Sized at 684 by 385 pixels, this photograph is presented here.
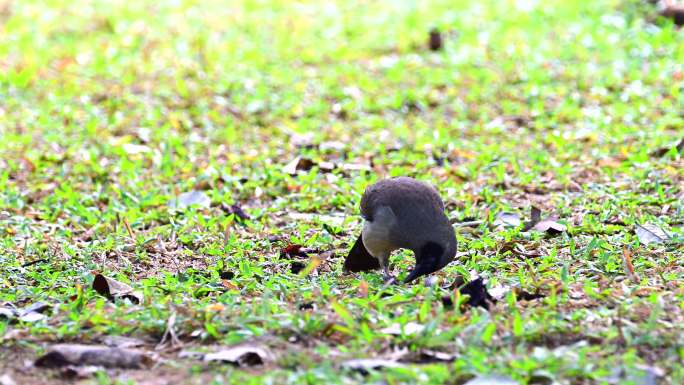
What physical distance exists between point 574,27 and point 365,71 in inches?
103

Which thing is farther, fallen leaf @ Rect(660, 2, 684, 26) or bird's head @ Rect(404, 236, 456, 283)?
fallen leaf @ Rect(660, 2, 684, 26)

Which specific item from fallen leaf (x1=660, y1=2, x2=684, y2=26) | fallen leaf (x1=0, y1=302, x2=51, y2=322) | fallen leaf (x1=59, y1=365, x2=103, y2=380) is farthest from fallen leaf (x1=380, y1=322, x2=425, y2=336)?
fallen leaf (x1=660, y1=2, x2=684, y2=26)

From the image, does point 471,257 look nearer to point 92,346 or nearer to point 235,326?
point 235,326

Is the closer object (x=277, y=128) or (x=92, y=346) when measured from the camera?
(x=92, y=346)

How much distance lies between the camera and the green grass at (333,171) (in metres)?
4.26

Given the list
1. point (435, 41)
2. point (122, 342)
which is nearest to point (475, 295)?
point (122, 342)

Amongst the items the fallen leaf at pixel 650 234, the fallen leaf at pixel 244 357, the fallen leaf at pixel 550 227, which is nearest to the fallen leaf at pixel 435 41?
the fallen leaf at pixel 550 227

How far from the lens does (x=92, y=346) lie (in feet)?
13.8

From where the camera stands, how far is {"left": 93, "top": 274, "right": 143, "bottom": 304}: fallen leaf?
4.95 meters

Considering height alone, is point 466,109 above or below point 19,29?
below

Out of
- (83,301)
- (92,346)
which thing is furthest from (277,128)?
(92,346)

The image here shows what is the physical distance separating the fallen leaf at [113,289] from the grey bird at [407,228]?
1136mm

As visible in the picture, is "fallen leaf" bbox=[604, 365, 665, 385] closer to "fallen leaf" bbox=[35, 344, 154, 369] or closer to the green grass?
the green grass

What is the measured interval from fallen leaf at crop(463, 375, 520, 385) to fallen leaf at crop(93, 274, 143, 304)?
70.8 inches
